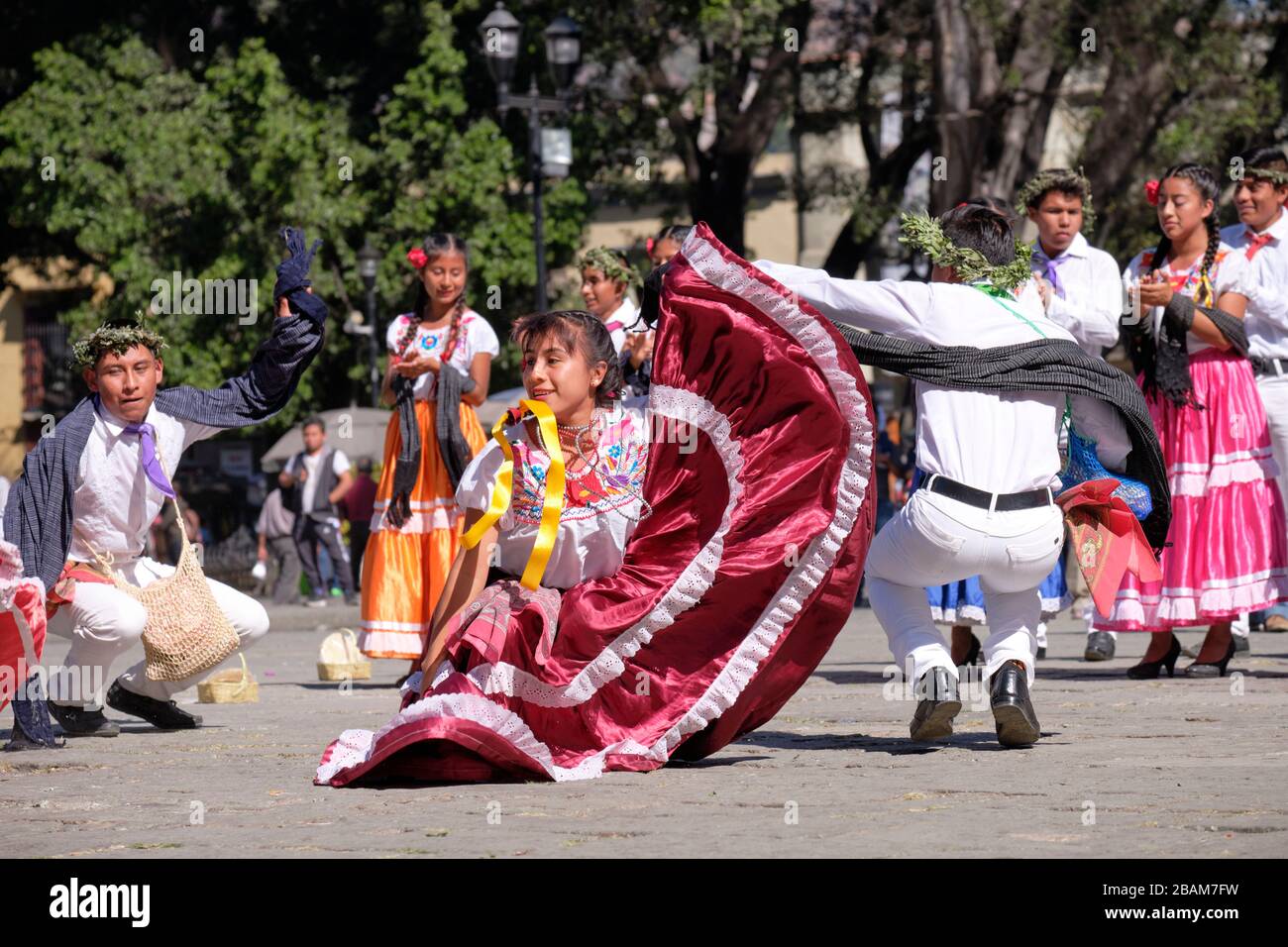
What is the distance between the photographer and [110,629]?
794 cm

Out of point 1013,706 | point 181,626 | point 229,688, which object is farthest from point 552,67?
point 1013,706

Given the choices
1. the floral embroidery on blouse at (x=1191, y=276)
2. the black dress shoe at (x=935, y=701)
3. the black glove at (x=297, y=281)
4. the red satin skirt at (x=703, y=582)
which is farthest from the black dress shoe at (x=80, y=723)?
the floral embroidery on blouse at (x=1191, y=276)

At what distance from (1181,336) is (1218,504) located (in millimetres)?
832

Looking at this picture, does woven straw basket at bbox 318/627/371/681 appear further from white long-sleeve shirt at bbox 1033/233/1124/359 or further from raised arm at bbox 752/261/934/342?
raised arm at bbox 752/261/934/342

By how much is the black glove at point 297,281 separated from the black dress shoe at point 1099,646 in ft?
15.3

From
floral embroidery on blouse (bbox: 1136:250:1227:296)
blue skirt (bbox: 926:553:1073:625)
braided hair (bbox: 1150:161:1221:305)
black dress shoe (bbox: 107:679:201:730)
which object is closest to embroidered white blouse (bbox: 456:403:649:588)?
black dress shoe (bbox: 107:679:201:730)

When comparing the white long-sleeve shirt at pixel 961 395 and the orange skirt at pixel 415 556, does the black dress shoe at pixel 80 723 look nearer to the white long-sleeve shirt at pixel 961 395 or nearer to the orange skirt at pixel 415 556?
the orange skirt at pixel 415 556

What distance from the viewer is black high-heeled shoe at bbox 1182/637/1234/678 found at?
9516mm

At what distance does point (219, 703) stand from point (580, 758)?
13.0 feet

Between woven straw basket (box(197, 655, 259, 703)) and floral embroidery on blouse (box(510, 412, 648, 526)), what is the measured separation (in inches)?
140

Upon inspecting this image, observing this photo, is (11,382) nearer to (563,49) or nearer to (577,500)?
(563,49)

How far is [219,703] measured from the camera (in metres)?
9.76

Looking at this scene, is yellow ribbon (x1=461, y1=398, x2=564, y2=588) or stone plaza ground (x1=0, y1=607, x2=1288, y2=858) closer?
stone plaza ground (x1=0, y1=607, x2=1288, y2=858)

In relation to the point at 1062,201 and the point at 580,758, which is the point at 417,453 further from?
the point at 580,758
